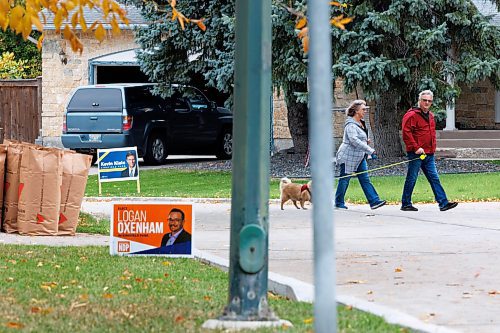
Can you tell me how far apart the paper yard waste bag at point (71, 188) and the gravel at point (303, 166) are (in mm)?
11081

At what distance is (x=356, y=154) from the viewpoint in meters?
18.2

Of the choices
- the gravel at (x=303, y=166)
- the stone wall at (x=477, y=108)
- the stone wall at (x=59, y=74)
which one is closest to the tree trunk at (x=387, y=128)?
the gravel at (x=303, y=166)

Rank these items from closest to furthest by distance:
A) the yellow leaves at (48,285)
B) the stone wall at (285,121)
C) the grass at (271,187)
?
the yellow leaves at (48,285) → the grass at (271,187) → the stone wall at (285,121)

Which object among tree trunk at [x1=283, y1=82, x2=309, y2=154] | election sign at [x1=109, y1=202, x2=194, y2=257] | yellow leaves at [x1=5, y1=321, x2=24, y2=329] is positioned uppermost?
tree trunk at [x1=283, y1=82, x2=309, y2=154]

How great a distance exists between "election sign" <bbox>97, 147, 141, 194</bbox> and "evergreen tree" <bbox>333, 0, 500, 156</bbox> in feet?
15.9

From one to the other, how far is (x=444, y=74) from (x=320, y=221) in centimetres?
2053

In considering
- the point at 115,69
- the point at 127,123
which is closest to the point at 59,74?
the point at 115,69

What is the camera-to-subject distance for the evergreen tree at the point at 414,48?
80.0 ft

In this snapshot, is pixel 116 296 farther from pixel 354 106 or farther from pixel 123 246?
pixel 354 106

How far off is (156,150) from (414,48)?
27.0 feet

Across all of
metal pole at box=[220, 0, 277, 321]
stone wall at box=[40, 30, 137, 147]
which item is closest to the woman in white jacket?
metal pole at box=[220, 0, 277, 321]

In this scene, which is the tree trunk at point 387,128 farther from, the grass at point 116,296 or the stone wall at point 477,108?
the grass at point 116,296

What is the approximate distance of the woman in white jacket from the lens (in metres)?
17.9

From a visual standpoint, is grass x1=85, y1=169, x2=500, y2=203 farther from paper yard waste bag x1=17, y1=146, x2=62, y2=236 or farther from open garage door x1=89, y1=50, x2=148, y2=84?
open garage door x1=89, y1=50, x2=148, y2=84
